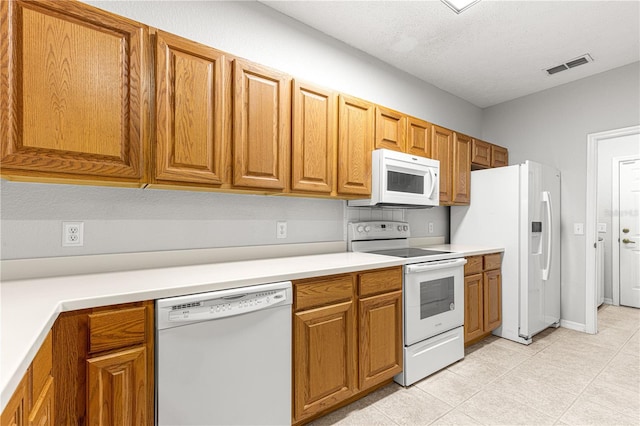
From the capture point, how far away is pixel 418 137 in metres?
2.78

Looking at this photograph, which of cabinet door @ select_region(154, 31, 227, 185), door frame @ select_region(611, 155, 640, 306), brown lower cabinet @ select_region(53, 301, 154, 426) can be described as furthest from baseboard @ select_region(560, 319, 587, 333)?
brown lower cabinet @ select_region(53, 301, 154, 426)

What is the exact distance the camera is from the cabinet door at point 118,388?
3.69 feet

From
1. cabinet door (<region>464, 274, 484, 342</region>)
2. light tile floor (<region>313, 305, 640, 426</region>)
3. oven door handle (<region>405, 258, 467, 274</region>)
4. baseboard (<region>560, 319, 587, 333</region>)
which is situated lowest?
light tile floor (<region>313, 305, 640, 426</region>)

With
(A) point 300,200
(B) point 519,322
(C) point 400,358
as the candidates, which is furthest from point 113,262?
(B) point 519,322

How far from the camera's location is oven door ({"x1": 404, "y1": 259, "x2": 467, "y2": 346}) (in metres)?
2.16

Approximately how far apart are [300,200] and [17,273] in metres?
1.61

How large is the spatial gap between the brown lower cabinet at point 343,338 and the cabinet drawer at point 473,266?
2.91 feet

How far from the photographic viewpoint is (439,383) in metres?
2.20

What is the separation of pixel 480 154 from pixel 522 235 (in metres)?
1.02

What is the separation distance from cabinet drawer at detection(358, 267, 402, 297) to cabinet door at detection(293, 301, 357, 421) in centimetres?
14

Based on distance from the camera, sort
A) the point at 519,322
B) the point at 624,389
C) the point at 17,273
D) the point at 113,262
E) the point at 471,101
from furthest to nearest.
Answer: the point at 471,101 < the point at 519,322 < the point at 624,389 < the point at 113,262 < the point at 17,273

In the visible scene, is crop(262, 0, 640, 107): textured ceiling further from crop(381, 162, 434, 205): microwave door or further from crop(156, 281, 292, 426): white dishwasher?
crop(156, 281, 292, 426): white dishwasher

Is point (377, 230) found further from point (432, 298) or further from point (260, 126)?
point (260, 126)

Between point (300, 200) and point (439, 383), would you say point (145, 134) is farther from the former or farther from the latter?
point (439, 383)
